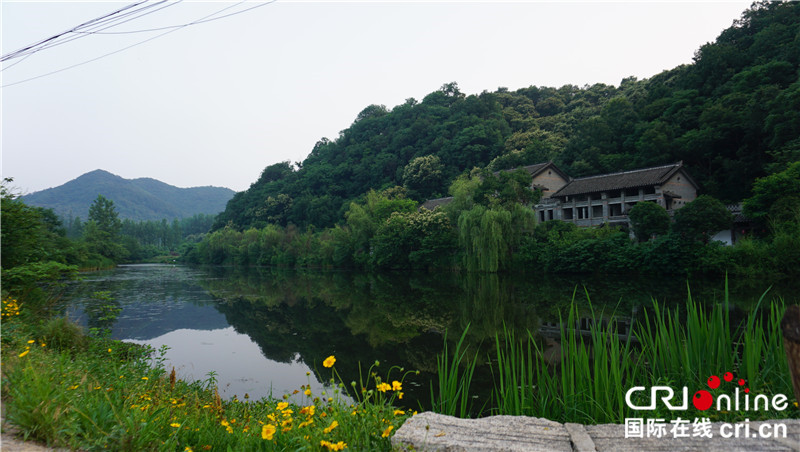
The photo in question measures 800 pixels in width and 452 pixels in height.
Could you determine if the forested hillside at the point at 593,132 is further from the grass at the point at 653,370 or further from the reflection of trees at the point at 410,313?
the grass at the point at 653,370

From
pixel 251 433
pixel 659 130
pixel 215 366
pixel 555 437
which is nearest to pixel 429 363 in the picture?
pixel 215 366

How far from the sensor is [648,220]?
2009 centimetres

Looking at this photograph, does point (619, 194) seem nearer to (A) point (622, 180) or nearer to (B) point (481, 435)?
(A) point (622, 180)

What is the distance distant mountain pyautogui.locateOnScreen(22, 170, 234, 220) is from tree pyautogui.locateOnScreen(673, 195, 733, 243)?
113860 mm

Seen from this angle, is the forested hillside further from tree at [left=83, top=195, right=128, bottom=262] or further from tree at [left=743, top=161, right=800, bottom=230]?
tree at [left=83, top=195, right=128, bottom=262]

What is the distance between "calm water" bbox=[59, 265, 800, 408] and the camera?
25.5 ft

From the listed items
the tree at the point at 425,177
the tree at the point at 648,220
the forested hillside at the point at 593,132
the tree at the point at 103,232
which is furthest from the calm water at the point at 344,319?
the tree at the point at 103,232

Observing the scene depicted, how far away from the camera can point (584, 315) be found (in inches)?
444

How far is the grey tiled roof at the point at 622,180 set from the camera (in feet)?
82.2

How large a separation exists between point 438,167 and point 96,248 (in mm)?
38811

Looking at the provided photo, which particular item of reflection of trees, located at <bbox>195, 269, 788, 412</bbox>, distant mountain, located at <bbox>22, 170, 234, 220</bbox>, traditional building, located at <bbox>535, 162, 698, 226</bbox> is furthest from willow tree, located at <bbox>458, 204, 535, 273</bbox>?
distant mountain, located at <bbox>22, 170, 234, 220</bbox>

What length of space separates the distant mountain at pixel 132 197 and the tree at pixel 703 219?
4483 inches

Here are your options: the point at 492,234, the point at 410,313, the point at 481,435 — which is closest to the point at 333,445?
the point at 481,435

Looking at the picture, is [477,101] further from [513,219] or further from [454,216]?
[513,219]
